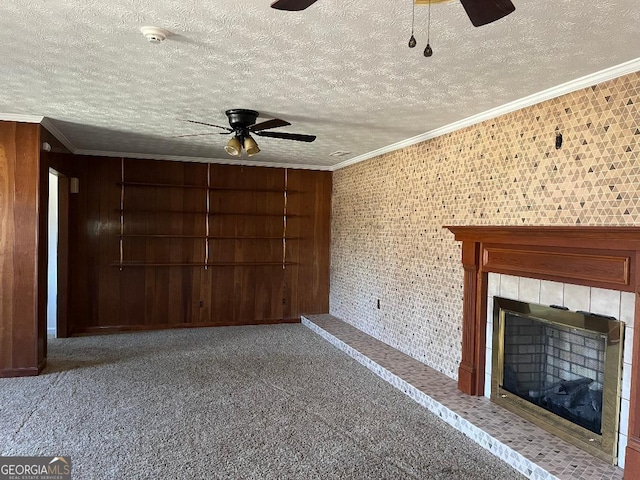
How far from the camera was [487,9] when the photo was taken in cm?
138

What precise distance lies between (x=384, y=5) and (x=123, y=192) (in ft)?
16.5

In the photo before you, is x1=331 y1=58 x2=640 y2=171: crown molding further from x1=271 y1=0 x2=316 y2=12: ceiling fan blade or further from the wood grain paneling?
x1=271 y1=0 x2=316 y2=12: ceiling fan blade

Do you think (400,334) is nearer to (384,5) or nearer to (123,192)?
(384,5)

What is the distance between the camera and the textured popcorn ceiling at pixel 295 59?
1.96 meters

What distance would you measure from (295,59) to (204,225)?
13.7 ft

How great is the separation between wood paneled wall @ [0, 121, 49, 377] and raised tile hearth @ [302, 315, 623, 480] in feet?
10.7

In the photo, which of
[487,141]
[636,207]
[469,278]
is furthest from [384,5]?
[469,278]

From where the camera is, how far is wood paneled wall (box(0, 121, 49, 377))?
3973mm

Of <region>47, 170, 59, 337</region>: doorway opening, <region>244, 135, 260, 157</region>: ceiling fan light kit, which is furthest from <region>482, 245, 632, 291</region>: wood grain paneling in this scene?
<region>47, 170, 59, 337</region>: doorway opening

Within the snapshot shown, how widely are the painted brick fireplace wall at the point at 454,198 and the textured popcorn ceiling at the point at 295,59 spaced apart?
258 millimetres

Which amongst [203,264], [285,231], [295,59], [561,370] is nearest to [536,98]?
[295,59]

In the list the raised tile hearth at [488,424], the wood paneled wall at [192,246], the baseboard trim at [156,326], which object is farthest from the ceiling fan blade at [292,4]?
the baseboard trim at [156,326]

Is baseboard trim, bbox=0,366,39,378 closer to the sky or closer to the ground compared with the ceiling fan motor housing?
closer to the ground

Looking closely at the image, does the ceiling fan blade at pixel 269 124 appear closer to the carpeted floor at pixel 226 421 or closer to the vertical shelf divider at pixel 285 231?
the carpeted floor at pixel 226 421
